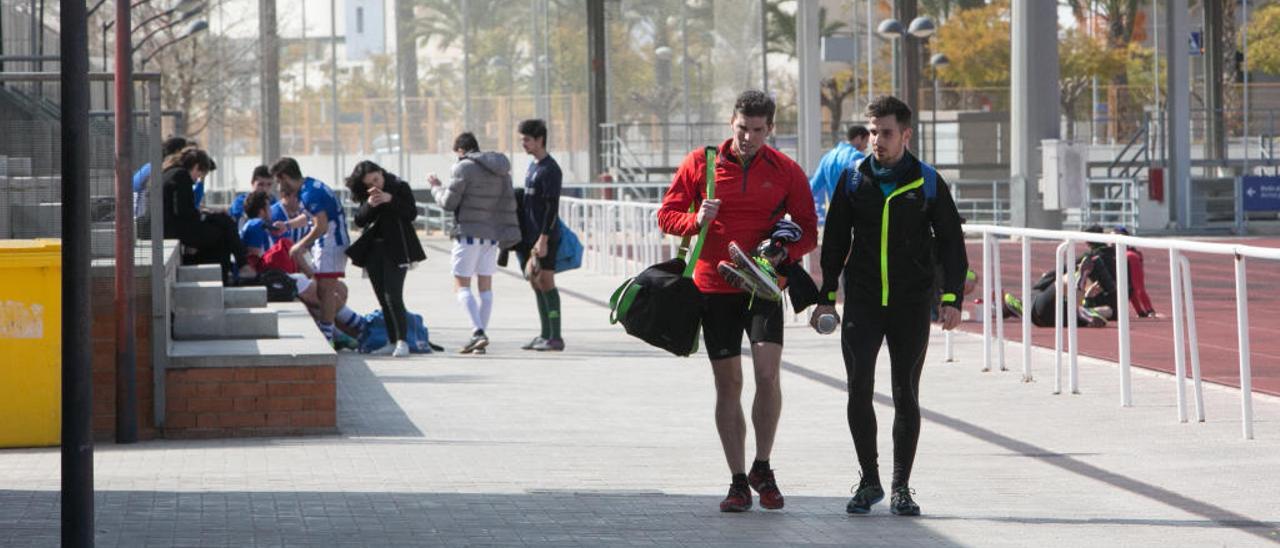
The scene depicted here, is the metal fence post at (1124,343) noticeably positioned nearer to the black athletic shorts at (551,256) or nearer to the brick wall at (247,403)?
the brick wall at (247,403)

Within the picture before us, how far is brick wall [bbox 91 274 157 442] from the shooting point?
34.1 feet

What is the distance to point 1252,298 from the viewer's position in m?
19.5

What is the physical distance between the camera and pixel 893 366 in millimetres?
8016

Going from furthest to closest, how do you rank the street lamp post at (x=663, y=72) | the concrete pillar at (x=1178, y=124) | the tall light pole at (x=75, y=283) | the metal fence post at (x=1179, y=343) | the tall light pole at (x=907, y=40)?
the street lamp post at (x=663, y=72) < the tall light pole at (x=907, y=40) < the concrete pillar at (x=1178, y=124) < the metal fence post at (x=1179, y=343) < the tall light pole at (x=75, y=283)

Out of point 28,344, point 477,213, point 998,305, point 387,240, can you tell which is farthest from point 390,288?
point 28,344

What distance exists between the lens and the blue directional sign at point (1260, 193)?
134ft

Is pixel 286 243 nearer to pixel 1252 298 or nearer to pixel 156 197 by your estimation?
pixel 156 197

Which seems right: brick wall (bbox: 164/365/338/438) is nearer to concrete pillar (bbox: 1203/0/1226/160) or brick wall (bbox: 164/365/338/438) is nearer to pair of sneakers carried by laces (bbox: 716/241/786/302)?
pair of sneakers carried by laces (bbox: 716/241/786/302)

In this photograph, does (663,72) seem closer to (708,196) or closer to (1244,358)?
(1244,358)

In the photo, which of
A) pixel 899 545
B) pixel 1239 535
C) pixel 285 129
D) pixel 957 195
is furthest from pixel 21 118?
pixel 285 129

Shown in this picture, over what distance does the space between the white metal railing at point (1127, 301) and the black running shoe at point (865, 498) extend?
2.81m

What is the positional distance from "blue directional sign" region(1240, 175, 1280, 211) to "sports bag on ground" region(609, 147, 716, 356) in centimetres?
3470

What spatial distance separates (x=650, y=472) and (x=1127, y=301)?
3613 mm

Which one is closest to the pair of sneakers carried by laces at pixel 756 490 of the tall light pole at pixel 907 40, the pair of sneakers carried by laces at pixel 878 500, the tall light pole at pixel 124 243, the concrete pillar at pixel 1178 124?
the pair of sneakers carried by laces at pixel 878 500
